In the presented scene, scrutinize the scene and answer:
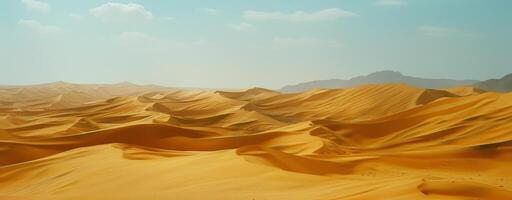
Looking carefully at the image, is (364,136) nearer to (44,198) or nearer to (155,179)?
(155,179)

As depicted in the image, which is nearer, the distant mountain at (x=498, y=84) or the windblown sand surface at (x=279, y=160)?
the windblown sand surface at (x=279, y=160)

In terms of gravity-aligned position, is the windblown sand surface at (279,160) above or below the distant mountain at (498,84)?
below

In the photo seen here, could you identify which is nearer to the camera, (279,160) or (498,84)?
(279,160)

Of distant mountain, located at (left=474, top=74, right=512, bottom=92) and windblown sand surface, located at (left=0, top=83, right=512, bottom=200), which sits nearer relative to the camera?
windblown sand surface, located at (left=0, top=83, right=512, bottom=200)

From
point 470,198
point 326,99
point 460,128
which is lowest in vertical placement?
point 470,198

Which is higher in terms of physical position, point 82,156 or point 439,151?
point 439,151

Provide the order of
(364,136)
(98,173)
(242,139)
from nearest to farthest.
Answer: (98,173) < (242,139) < (364,136)

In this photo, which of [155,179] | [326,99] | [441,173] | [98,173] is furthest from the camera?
[326,99]

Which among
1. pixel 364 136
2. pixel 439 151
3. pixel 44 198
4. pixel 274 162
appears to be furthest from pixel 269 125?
pixel 44 198

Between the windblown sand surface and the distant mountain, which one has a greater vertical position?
the distant mountain

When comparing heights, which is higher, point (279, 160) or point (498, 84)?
point (498, 84)

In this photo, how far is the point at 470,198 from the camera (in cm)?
591

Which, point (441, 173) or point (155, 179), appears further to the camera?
point (441, 173)

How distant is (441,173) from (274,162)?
148 inches
